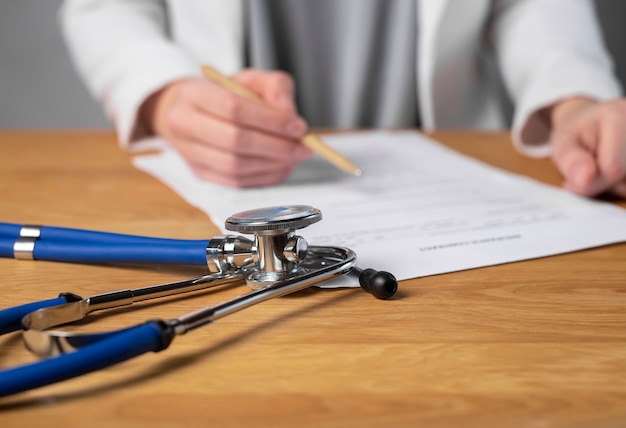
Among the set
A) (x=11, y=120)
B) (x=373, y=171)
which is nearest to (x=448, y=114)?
(x=373, y=171)

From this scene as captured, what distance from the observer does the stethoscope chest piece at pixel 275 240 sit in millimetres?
374

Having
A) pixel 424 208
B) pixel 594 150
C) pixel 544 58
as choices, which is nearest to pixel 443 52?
pixel 544 58

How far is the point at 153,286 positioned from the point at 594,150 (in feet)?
1.51

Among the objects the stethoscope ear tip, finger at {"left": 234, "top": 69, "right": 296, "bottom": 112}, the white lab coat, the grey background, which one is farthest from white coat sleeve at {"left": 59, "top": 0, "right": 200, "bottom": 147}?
the grey background

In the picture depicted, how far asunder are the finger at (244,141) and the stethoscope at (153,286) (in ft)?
0.72

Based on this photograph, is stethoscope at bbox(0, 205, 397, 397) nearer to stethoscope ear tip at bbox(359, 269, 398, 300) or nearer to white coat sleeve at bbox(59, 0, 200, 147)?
stethoscope ear tip at bbox(359, 269, 398, 300)

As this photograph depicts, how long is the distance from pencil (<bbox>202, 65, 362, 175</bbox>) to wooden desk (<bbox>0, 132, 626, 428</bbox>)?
8.3 inches

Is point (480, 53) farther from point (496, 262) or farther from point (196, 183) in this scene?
point (496, 262)

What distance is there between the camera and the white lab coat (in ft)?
2.77

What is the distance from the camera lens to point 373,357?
0.32m

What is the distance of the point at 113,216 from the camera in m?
0.59

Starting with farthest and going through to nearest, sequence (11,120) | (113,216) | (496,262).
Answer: (11,120) → (113,216) → (496,262)

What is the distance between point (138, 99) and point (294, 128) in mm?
270

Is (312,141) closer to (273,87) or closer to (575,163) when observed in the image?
(273,87)
